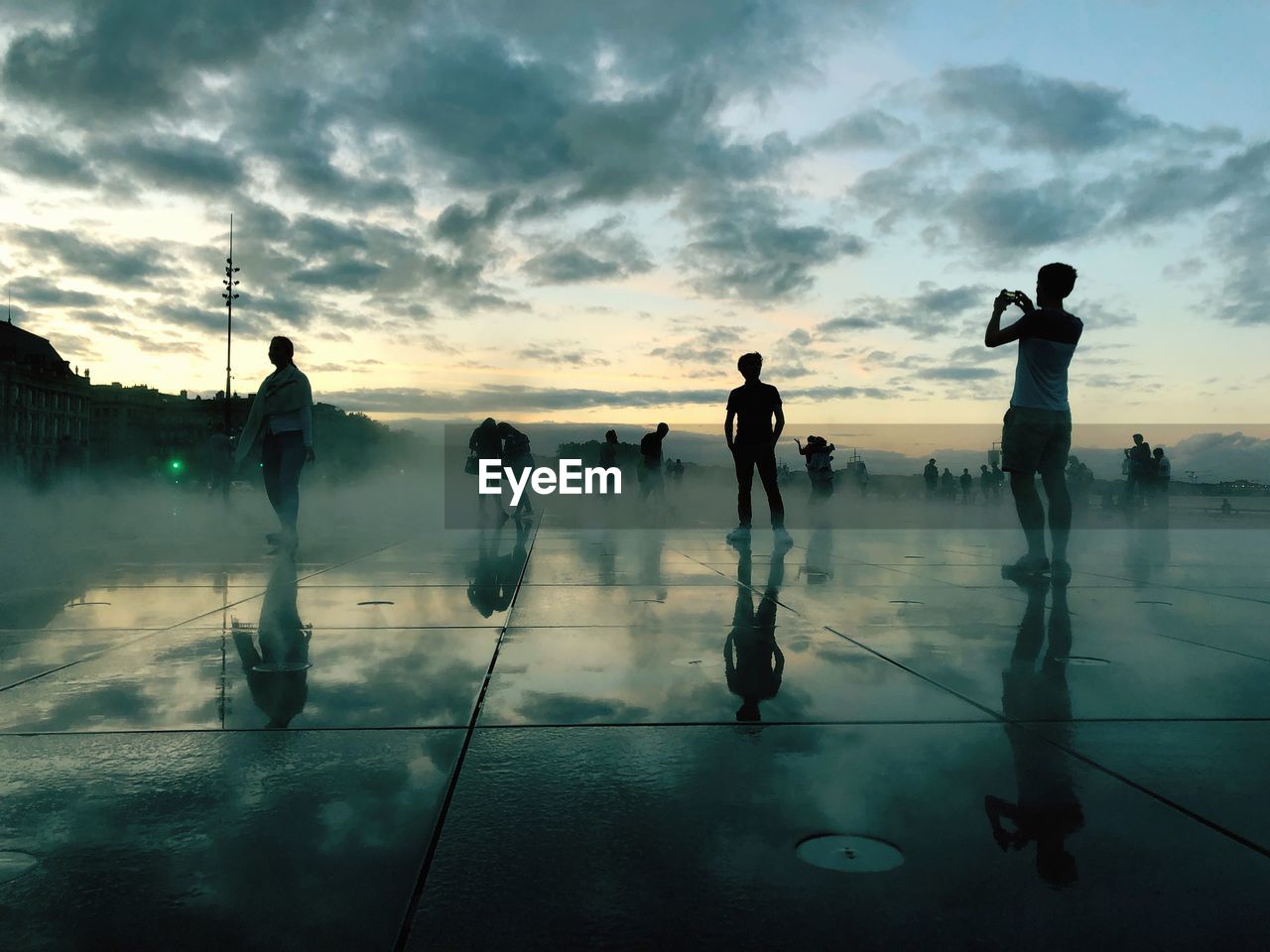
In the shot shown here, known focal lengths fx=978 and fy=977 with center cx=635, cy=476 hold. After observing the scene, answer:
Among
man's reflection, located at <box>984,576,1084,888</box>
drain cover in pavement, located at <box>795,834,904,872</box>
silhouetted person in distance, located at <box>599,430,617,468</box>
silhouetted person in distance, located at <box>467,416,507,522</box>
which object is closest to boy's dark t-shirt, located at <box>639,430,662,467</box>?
silhouetted person in distance, located at <box>599,430,617,468</box>

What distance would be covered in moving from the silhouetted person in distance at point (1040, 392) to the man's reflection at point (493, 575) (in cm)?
404

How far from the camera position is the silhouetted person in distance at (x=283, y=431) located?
10.3 m

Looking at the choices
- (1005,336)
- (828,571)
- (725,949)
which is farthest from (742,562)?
(725,949)

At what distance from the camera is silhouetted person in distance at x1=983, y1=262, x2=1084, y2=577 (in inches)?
301

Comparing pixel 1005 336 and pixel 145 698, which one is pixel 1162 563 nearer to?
pixel 1005 336

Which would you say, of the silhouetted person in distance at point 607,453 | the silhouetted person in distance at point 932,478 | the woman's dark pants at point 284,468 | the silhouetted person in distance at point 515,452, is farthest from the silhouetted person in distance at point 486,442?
the silhouetted person in distance at point 932,478

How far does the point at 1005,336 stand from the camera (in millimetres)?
7625

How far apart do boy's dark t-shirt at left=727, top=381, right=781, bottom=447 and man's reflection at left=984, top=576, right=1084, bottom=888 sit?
715 cm

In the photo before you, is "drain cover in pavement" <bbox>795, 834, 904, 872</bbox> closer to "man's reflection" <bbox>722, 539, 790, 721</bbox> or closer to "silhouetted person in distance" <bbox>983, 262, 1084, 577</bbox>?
"man's reflection" <bbox>722, 539, 790, 721</bbox>

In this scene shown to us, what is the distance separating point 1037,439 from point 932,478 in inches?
1627

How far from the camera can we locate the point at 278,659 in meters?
4.24

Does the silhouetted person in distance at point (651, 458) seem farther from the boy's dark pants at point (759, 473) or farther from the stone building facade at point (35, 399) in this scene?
the stone building facade at point (35, 399)

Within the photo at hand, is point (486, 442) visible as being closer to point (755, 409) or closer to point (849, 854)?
point (755, 409)

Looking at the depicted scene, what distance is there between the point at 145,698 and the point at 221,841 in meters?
1.61
